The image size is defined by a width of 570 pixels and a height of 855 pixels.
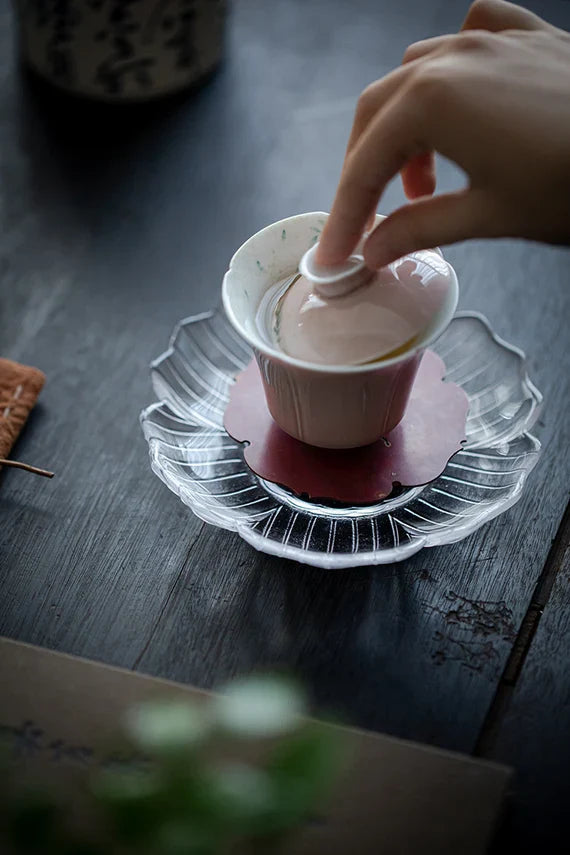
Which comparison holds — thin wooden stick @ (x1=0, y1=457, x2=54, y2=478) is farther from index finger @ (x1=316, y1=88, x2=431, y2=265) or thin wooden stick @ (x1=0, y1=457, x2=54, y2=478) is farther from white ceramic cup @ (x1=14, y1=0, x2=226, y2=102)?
white ceramic cup @ (x1=14, y1=0, x2=226, y2=102)

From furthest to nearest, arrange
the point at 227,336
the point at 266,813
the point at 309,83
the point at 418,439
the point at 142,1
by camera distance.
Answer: the point at 309,83 < the point at 142,1 < the point at 227,336 < the point at 418,439 < the point at 266,813

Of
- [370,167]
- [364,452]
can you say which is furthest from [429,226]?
[364,452]

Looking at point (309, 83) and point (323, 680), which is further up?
point (309, 83)

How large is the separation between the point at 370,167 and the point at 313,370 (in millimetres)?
117

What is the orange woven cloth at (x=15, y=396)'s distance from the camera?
70 cm

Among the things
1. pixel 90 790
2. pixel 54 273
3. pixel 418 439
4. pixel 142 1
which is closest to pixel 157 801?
pixel 90 790

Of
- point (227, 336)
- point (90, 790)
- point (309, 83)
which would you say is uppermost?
point (309, 83)

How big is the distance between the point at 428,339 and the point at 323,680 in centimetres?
21

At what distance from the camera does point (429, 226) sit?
1.66 ft

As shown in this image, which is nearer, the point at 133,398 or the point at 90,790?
the point at 90,790

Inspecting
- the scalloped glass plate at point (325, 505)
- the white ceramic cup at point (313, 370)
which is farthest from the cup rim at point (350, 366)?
the scalloped glass plate at point (325, 505)

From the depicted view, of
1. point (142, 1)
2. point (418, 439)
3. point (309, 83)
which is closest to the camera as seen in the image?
point (418, 439)

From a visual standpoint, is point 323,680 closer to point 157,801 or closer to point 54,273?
A: point 157,801

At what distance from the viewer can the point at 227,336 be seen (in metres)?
0.76
